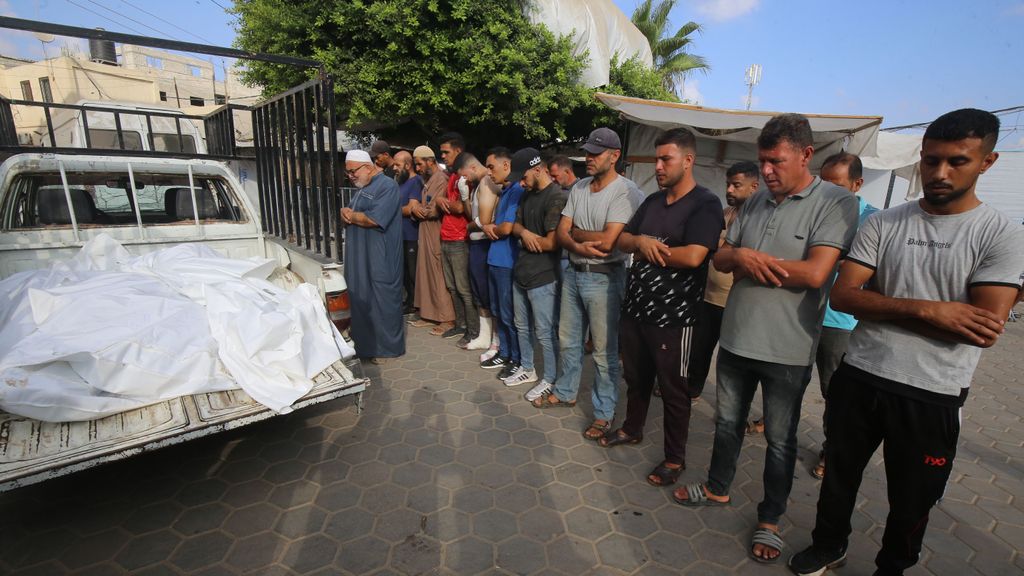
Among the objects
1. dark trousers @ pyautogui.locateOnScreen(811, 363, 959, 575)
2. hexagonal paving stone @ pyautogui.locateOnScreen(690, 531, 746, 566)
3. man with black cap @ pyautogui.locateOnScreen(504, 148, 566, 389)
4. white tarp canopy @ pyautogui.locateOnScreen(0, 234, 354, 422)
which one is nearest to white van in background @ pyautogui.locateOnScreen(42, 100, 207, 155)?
white tarp canopy @ pyautogui.locateOnScreen(0, 234, 354, 422)

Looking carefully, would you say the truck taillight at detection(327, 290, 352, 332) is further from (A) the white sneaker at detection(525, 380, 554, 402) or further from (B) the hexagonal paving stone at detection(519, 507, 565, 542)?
(B) the hexagonal paving stone at detection(519, 507, 565, 542)

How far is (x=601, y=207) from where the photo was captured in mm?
3146

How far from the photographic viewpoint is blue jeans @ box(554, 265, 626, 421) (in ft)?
10.7

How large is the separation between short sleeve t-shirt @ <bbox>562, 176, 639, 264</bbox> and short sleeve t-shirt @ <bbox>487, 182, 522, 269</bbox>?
2.83ft

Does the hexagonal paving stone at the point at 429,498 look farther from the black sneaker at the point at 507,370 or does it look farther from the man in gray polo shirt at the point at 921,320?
the man in gray polo shirt at the point at 921,320

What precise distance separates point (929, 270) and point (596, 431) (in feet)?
7.07

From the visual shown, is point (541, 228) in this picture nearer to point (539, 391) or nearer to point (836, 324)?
point (539, 391)

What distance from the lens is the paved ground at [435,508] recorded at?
90.7 inches

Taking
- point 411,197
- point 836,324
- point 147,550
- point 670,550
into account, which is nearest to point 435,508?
point 670,550

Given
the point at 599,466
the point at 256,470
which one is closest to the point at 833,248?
the point at 599,466

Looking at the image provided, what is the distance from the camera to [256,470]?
2.96 meters

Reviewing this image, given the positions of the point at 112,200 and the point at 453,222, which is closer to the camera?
the point at 112,200

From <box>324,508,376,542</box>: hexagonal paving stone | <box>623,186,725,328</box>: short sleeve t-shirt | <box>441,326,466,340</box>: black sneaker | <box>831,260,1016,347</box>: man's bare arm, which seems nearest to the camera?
<box>831,260,1016,347</box>: man's bare arm

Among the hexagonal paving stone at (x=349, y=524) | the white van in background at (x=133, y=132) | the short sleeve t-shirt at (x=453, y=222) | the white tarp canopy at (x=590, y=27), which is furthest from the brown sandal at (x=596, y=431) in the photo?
the white van in background at (x=133, y=132)
